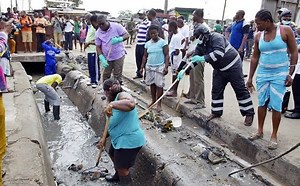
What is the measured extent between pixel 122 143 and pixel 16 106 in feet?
8.61

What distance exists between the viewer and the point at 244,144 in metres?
4.44

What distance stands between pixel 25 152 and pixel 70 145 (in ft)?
7.60

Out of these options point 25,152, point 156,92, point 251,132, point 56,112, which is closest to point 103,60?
point 156,92

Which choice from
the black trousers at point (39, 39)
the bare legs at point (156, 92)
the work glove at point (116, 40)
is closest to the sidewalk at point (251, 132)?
the bare legs at point (156, 92)

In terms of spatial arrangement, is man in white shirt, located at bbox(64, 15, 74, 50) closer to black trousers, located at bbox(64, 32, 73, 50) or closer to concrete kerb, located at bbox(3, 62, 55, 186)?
black trousers, located at bbox(64, 32, 73, 50)

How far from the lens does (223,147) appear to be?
4656 millimetres

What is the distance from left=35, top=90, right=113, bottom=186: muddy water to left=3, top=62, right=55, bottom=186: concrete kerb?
537 mm

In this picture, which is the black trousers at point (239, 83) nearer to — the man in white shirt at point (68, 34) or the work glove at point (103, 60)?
the work glove at point (103, 60)

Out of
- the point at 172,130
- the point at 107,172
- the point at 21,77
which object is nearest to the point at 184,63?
the point at 172,130

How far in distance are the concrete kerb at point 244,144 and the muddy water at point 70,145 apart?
1750mm

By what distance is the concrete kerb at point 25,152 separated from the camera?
10.3ft

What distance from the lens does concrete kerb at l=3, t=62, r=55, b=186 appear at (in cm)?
315

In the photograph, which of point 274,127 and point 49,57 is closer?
point 274,127

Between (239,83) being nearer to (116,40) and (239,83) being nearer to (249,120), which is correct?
(249,120)
